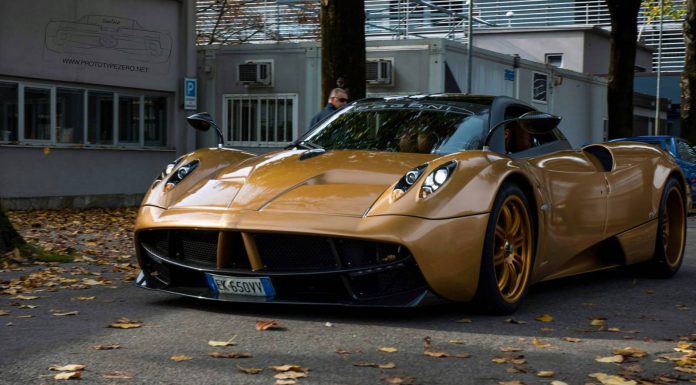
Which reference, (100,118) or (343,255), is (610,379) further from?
(100,118)

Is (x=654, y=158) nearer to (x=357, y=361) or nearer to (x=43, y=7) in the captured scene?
(x=357, y=361)

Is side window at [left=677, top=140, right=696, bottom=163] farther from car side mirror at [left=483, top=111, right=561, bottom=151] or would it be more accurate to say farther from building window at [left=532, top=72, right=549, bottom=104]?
car side mirror at [left=483, top=111, right=561, bottom=151]

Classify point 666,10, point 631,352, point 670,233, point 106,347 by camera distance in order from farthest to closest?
point 666,10 → point 670,233 → point 631,352 → point 106,347

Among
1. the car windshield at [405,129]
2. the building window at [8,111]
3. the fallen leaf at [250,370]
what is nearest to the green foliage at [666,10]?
the building window at [8,111]

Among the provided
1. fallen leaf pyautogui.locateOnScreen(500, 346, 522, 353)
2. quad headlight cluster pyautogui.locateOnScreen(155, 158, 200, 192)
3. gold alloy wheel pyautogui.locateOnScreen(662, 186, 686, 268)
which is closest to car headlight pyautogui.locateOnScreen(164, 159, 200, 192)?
quad headlight cluster pyautogui.locateOnScreen(155, 158, 200, 192)

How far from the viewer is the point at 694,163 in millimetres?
22250

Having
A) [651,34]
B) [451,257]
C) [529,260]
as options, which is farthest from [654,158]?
[651,34]

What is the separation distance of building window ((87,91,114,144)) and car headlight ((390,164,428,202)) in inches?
632

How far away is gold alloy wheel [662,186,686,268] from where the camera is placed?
29.5ft

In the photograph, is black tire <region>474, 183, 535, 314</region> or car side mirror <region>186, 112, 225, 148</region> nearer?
black tire <region>474, 183, 535, 314</region>

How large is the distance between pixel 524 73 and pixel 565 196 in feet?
63.1

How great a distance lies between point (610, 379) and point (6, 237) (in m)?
6.07

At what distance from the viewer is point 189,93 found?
23141 mm

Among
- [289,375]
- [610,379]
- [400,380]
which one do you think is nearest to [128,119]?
[289,375]
